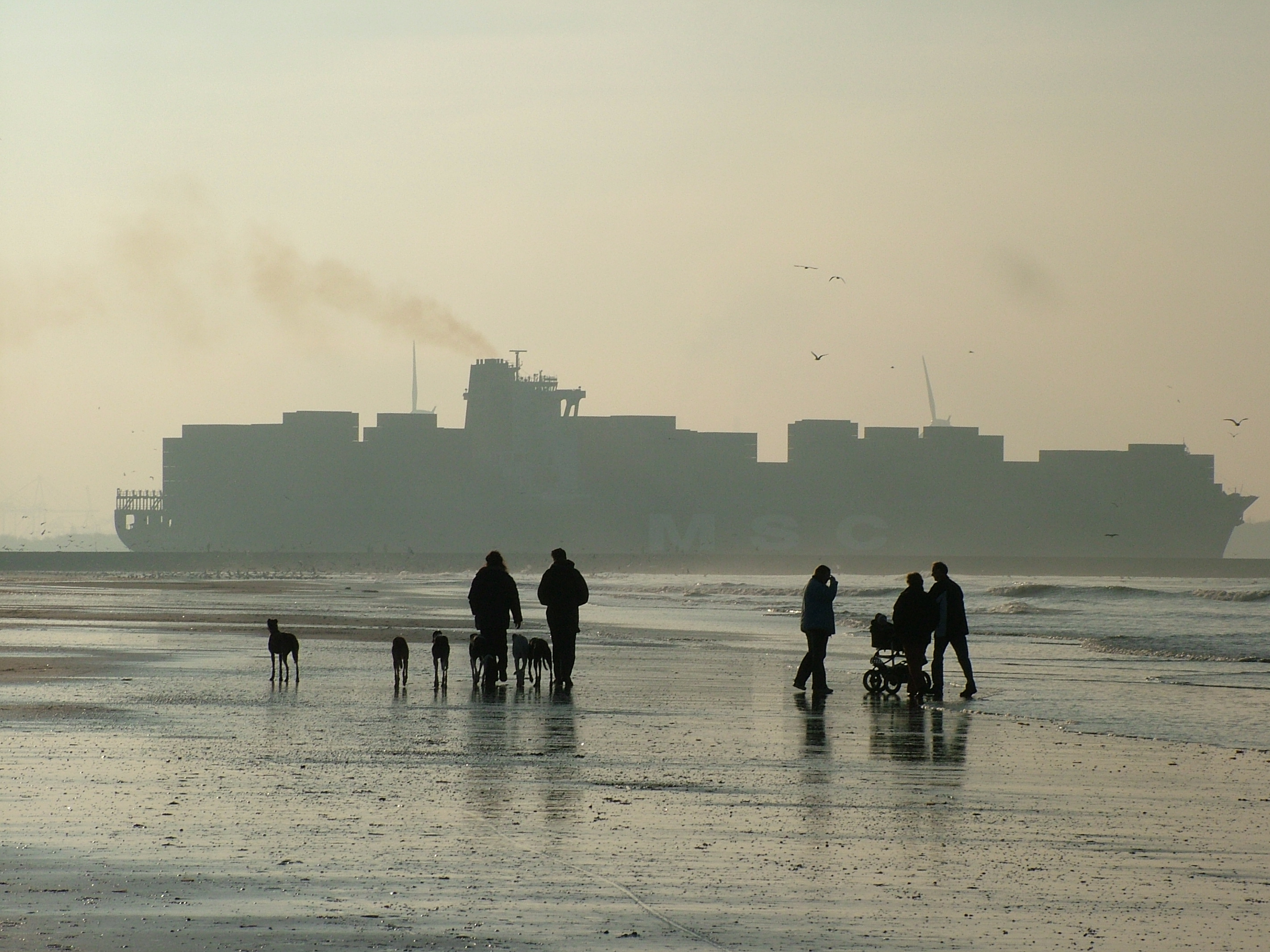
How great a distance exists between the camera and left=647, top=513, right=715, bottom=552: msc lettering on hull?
5079 inches

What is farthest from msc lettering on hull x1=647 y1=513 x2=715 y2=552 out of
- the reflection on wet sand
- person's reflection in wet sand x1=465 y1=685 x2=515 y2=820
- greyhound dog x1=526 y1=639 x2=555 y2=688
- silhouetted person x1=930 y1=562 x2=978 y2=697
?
person's reflection in wet sand x1=465 y1=685 x2=515 y2=820

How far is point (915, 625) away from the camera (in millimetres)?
14227

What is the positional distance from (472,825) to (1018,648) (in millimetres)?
17181

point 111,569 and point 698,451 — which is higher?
point 698,451

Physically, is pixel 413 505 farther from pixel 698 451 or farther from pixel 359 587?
pixel 359 587

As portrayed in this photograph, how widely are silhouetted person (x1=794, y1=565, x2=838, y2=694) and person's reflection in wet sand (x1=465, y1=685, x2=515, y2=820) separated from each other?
296 cm

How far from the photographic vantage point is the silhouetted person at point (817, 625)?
565 inches

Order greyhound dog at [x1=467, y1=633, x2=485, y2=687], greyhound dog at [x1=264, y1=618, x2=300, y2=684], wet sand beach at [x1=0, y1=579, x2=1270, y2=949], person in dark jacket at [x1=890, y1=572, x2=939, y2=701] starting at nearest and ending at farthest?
1. wet sand beach at [x1=0, y1=579, x2=1270, y2=949]
2. person in dark jacket at [x1=890, y1=572, x2=939, y2=701]
3. greyhound dog at [x1=467, y1=633, x2=485, y2=687]
4. greyhound dog at [x1=264, y1=618, x2=300, y2=684]

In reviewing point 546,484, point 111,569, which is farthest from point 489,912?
point 546,484

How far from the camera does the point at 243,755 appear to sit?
9.45 m

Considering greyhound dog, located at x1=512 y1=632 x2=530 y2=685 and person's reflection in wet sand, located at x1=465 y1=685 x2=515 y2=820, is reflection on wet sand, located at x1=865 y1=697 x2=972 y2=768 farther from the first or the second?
greyhound dog, located at x1=512 y1=632 x2=530 y2=685

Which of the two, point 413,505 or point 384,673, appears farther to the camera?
point 413,505

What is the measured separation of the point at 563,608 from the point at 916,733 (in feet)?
13.5

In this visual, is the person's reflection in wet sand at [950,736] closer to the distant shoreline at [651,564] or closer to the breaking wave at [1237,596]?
the breaking wave at [1237,596]
